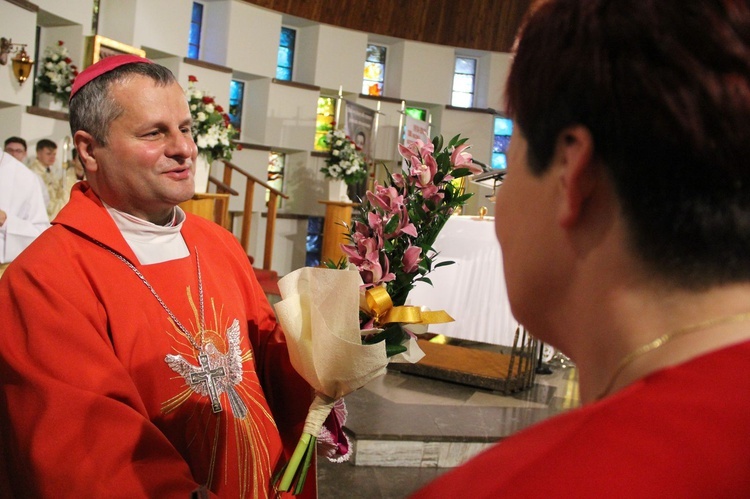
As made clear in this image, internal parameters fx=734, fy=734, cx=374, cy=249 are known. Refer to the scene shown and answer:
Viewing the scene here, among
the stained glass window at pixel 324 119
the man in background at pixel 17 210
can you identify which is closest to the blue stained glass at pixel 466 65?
the stained glass window at pixel 324 119

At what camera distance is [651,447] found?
0.53 metres

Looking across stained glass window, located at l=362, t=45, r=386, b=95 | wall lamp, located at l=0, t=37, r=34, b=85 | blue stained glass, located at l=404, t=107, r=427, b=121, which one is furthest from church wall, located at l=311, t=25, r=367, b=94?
wall lamp, located at l=0, t=37, r=34, b=85

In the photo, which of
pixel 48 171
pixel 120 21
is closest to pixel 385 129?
pixel 120 21

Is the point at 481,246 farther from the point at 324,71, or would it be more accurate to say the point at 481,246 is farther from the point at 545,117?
the point at 324,71

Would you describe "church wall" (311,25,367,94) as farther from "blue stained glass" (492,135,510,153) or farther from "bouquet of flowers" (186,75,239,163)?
"bouquet of flowers" (186,75,239,163)

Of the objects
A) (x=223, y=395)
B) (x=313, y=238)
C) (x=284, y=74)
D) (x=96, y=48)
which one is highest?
(x=284, y=74)

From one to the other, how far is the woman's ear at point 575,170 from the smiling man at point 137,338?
4.05 feet

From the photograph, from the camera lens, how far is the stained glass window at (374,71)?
13.8 meters

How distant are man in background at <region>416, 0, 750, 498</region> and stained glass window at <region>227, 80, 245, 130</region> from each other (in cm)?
1190

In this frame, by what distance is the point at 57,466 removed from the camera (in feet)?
5.11

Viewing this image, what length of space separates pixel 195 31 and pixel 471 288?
842 cm

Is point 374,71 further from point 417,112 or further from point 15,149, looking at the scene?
point 15,149

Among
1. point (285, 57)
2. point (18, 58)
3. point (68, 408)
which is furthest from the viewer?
point (285, 57)

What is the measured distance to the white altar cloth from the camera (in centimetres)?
499
